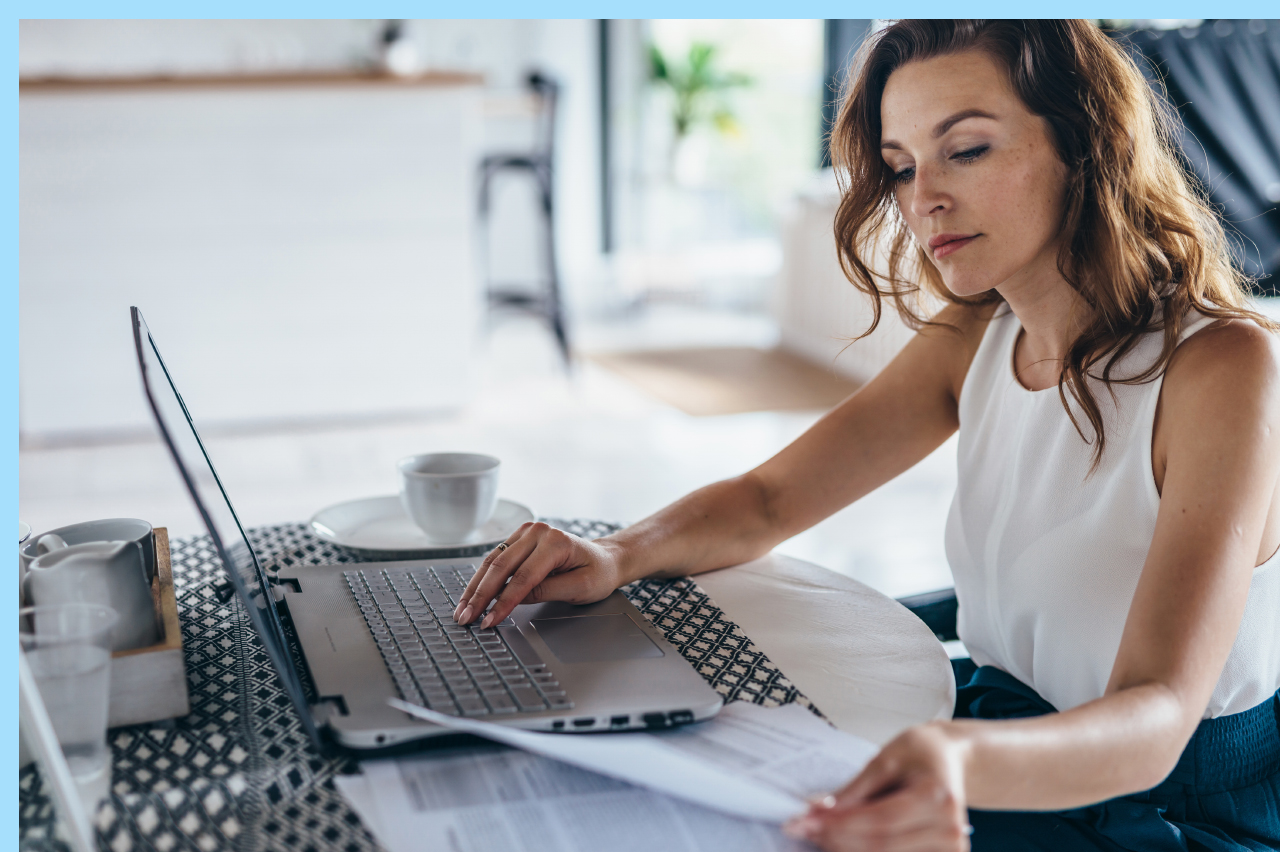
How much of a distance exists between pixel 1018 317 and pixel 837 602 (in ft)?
1.12

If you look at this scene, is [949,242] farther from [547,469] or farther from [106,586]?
[547,469]

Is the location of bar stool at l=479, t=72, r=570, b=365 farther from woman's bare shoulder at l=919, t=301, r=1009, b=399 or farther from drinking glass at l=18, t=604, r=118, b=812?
→ drinking glass at l=18, t=604, r=118, b=812

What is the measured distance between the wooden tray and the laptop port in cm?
29

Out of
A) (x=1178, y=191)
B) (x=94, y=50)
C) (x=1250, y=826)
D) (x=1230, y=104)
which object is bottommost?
(x=1250, y=826)

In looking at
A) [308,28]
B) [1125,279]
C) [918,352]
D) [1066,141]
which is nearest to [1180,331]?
[1125,279]

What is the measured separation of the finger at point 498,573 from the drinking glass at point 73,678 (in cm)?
25

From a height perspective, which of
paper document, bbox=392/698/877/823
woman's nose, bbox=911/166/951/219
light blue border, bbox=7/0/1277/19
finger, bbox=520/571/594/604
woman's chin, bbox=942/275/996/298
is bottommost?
paper document, bbox=392/698/877/823

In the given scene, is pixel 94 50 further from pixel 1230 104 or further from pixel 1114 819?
pixel 1114 819

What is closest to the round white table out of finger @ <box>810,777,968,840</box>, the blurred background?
finger @ <box>810,777,968,840</box>

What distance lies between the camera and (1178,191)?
95 cm

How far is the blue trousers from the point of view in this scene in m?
0.83

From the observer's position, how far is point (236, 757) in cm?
65

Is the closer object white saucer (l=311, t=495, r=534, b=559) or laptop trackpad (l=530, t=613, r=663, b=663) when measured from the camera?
laptop trackpad (l=530, t=613, r=663, b=663)

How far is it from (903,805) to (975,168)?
536mm
